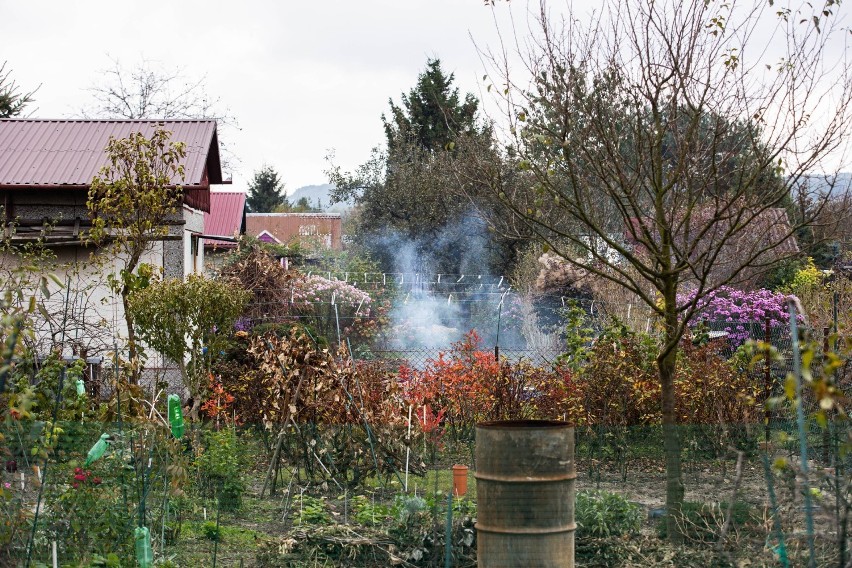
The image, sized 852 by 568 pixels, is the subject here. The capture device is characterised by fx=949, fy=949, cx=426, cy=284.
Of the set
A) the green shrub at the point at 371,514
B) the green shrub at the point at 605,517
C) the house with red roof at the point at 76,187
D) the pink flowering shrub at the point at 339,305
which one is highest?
the house with red roof at the point at 76,187

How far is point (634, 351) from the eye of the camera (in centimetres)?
1064

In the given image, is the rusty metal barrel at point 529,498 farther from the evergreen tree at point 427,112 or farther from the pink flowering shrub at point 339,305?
the evergreen tree at point 427,112

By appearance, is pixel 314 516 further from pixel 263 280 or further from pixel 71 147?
pixel 71 147

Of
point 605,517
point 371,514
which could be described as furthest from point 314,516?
point 605,517

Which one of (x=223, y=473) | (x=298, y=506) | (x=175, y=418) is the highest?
(x=175, y=418)

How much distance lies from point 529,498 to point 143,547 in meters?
2.25

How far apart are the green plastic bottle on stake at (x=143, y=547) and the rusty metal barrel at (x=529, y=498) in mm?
1948

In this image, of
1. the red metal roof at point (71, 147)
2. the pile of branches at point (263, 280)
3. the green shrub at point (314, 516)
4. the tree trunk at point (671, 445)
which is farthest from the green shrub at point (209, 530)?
the red metal roof at point (71, 147)

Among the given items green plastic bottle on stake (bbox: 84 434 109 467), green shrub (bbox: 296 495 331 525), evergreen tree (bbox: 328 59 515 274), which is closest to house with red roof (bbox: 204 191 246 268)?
evergreen tree (bbox: 328 59 515 274)

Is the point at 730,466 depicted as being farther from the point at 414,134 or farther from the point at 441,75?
the point at 441,75

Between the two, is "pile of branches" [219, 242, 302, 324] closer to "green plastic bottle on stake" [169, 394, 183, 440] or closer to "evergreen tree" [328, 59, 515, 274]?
"green plastic bottle on stake" [169, 394, 183, 440]

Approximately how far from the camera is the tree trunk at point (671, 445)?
669 cm

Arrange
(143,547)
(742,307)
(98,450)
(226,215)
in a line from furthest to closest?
1. (226,215)
2. (742,307)
3. (98,450)
4. (143,547)

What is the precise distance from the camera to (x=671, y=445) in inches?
264
